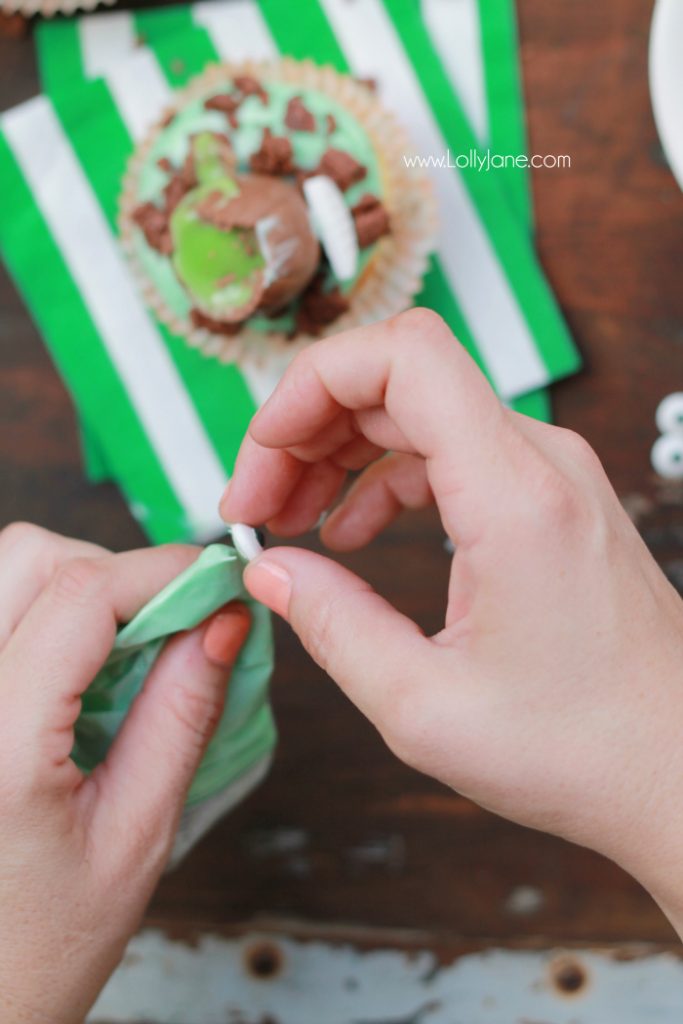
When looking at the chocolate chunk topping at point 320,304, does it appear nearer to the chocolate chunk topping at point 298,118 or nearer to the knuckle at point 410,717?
the chocolate chunk topping at point 298,118

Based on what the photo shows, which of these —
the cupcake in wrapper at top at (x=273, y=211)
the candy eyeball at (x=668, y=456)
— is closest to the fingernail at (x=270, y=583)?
the cupcake in wrapper at top at (x=273, y=211)

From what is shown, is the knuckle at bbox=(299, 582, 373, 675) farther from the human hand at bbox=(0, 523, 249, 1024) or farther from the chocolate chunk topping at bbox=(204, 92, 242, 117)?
the chocolate chunk topping at bbox=(204, 92, 242, 117)

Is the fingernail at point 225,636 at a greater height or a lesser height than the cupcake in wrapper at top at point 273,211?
lesser

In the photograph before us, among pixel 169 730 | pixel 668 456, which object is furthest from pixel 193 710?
pixel 668 456

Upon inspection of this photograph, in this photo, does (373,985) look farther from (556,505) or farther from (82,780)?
(556,505)

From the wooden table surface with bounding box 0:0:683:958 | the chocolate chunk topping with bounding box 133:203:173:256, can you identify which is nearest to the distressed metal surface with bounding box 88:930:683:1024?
the wooden table surface with bounding box 0:0:683:958
